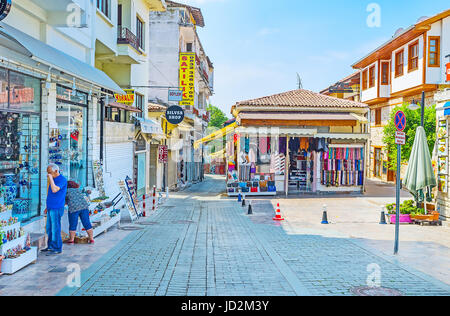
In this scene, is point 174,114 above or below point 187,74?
below

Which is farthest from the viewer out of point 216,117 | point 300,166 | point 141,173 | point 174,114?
point 216,117

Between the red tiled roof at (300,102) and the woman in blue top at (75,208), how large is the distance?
1436 centimetres

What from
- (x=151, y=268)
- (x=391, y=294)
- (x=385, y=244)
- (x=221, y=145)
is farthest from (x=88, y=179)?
(x=221, y=145)

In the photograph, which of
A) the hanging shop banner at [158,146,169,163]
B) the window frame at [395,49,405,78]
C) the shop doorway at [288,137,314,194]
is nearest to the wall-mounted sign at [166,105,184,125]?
the hanging shop banner at [158,146,169,163]

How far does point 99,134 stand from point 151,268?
7909mm

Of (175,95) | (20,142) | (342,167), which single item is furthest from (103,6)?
(342,167)

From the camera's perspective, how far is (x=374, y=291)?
662 centimetres

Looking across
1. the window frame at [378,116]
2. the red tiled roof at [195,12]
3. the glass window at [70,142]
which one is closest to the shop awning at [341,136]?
the window frame at [378,116]

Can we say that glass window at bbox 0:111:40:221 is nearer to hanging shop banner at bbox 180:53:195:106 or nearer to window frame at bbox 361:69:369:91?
hanging shop banner at bbox 180:53:195:106

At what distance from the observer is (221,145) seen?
58781 millimetres

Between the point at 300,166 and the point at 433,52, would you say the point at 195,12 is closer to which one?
the point at 300,166

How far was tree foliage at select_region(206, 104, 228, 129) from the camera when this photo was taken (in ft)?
300

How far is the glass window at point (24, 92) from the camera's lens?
350 inches

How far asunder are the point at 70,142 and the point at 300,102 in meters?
14.5
